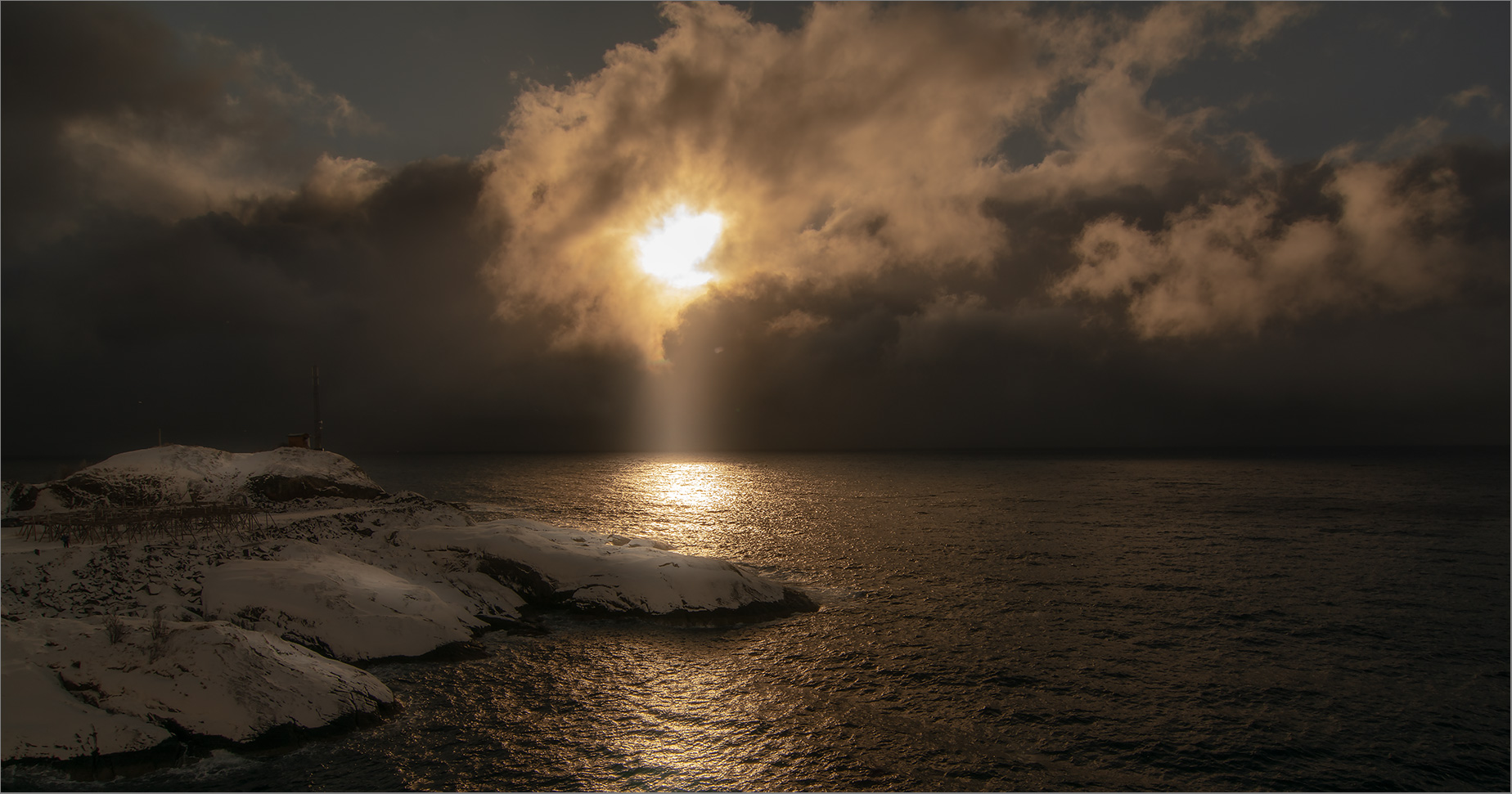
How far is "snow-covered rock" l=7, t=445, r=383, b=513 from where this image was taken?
33000mm

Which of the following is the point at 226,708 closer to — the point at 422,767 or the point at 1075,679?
the point at 422,767

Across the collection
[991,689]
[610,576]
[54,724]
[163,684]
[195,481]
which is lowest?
[991,689]

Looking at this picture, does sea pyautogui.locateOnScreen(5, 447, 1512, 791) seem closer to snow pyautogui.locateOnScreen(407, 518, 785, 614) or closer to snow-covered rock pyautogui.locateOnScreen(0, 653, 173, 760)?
snow-covered rock pyautogui.locateOnScreen(0, 653, 173, 760)

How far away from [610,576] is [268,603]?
1031 cm

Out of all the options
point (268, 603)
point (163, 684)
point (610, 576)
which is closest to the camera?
point (163, 684)

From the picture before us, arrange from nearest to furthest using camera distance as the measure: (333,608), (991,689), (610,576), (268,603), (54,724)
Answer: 1. (54,724)
2. (991,689)
3. (268,603)
4. (333,608)
5. (610,576)

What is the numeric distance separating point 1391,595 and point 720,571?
28278 mm

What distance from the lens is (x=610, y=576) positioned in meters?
24.0

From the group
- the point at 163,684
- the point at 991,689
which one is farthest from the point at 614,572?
the point at 991,689

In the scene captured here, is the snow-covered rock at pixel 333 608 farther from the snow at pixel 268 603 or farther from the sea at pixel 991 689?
the sea at pixel 991 689

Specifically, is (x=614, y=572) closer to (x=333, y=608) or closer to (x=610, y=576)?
(x=610, y=576)

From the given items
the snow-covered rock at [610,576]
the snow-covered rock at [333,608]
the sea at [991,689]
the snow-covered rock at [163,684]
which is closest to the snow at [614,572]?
the snow-covered rock at [610,576]

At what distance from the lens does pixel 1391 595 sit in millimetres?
26609

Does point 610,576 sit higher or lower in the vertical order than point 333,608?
lower
